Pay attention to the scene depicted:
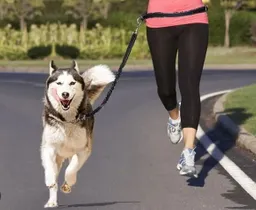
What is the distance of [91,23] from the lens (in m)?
45.7

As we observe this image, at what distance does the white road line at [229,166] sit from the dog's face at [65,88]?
6.26 feet

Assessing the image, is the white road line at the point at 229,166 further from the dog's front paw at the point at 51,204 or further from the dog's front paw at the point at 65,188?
the dog's front paw at the point at 51,204

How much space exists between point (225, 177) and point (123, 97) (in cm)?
1040

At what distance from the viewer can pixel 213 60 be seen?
3875 centimetres

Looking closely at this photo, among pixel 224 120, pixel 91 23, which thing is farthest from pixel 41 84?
pixel 91 23

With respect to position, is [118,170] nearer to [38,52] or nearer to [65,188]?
[65,188]

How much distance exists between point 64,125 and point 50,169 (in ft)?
1.25

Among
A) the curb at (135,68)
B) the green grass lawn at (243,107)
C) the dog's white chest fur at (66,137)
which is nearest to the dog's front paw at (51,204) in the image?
the dog's white chest fur at (66,137)

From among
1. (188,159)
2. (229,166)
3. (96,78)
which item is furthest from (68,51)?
(96,78)

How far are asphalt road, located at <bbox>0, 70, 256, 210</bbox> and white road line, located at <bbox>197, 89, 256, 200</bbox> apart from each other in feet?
0.33

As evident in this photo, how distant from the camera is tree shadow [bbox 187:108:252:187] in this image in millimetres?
9719

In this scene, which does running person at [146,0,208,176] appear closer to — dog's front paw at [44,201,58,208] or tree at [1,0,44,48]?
dog's front paw at [44,201,58,208]

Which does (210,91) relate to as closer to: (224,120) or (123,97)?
(123,97)

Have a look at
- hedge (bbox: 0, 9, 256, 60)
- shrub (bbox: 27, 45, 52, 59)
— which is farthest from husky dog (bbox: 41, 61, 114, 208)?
shrub (bbox: 27, 45, 52, 59)
